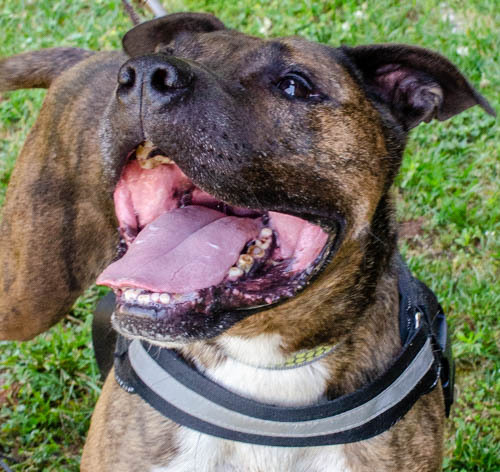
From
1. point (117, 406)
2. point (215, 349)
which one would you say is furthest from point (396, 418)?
point (117, 406)

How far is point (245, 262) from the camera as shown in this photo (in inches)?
109

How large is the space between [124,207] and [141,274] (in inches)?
17.5

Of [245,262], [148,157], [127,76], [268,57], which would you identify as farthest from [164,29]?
[245,262]

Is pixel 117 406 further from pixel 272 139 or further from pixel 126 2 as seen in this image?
pixel 126 2

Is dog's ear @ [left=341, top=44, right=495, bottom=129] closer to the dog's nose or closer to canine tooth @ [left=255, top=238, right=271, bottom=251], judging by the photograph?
canine tooth @ [left=255, top=238, right=271, bottom=251]

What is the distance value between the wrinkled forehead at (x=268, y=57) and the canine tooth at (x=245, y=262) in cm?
70

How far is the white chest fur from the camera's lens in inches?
123

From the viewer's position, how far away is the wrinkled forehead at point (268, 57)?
9.64 ft

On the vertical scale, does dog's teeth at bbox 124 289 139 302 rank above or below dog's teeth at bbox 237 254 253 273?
→ above

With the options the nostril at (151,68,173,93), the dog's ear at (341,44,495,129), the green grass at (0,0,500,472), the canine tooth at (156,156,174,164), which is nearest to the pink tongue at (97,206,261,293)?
the canine tooth at (156,156,174,164)

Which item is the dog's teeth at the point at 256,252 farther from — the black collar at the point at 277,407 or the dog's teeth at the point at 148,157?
the black collar at the point at 277,407

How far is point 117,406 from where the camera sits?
329 centimetres

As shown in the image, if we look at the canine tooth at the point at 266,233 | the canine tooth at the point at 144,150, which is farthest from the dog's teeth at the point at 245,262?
the canine tooth at the point at 144,150

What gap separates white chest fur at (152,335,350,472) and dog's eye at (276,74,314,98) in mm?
1019
